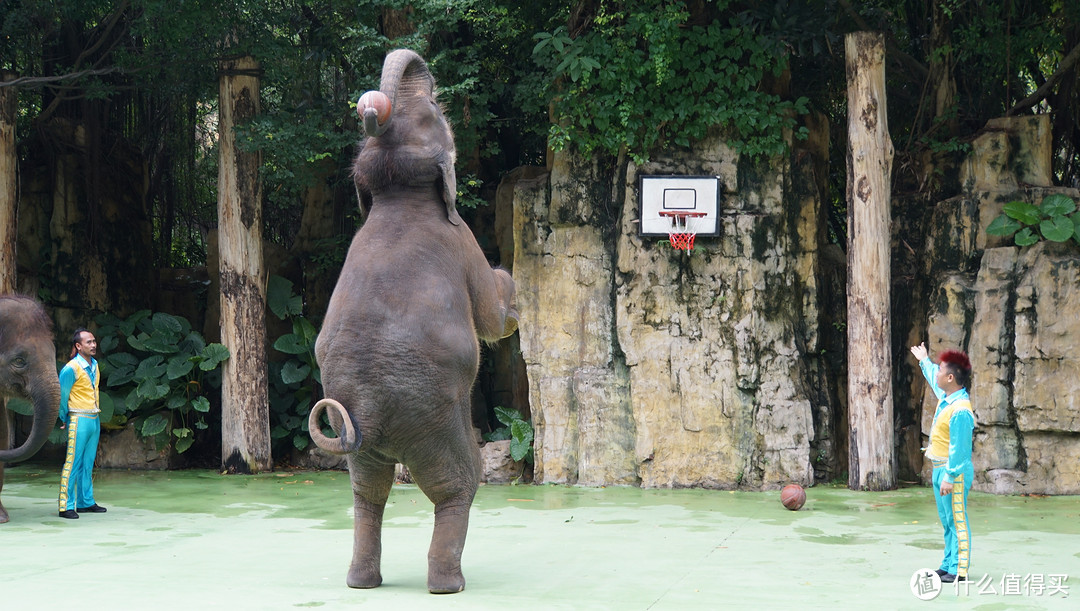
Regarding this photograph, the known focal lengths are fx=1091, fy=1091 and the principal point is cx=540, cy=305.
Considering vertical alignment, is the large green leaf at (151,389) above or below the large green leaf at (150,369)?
below

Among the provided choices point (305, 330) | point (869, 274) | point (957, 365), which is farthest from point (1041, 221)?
point (305, 330)

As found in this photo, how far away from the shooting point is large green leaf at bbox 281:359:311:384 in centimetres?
1147

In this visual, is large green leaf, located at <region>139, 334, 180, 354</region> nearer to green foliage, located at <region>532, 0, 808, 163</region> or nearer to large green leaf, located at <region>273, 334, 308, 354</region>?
large green leaf, located at <region>273, 334, 308, 354</region>

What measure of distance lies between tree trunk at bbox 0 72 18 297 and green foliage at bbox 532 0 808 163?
4.95 m

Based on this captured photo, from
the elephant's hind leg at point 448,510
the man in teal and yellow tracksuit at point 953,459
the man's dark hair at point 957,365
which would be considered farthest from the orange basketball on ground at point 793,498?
the elephant's hind leg at point 448,510

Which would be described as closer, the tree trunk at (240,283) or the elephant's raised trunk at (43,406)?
the elephant's raised trunk at (43,406)

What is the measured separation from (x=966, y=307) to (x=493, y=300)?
231 inches

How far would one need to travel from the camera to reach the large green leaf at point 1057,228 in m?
9.23

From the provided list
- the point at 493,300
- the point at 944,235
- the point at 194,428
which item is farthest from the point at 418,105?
the point at 194,428

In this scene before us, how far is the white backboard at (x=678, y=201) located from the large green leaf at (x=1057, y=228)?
2758mm

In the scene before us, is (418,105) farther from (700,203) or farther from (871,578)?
(700,203)

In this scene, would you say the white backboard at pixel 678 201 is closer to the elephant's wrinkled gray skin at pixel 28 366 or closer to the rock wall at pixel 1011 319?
the rock wall at pixel 1011 319

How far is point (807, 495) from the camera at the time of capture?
9.22 metres

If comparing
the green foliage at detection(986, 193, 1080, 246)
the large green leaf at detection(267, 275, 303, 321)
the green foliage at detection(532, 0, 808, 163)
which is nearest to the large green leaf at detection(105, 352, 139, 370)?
the large green leaf at detection(267, 275, 303, 321)
